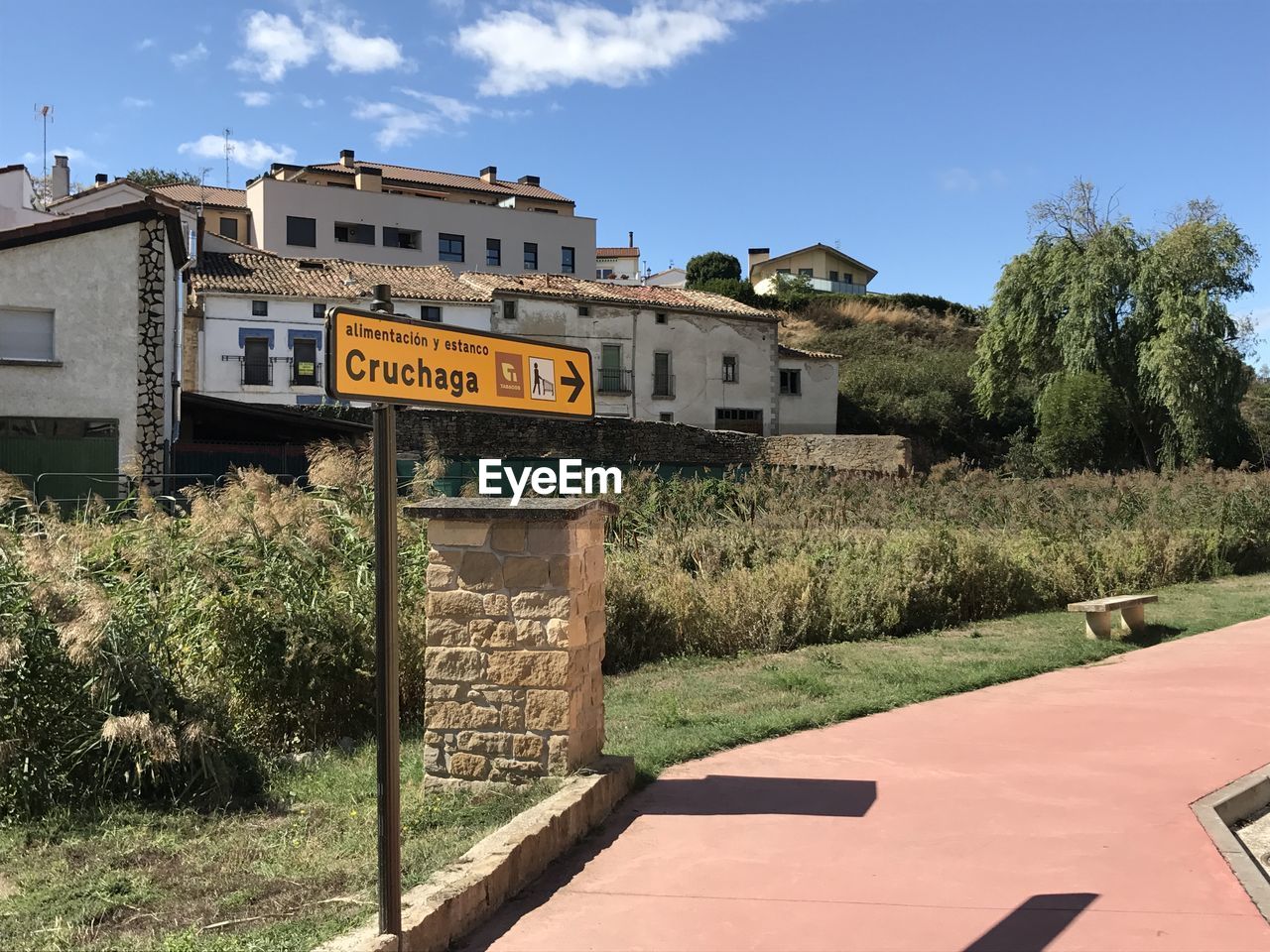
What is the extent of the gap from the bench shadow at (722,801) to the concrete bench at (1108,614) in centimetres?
624

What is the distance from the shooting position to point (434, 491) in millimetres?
11570

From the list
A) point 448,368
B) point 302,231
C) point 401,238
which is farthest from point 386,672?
point 401,238

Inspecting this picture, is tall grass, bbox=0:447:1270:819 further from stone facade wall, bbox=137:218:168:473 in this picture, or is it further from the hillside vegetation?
the hillside vegetation

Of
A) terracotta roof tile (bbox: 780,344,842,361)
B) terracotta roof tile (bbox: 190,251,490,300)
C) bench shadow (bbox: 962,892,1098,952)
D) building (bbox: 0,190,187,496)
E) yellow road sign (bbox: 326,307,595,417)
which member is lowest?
bench shadow (bbox: 962,892,1098,952)

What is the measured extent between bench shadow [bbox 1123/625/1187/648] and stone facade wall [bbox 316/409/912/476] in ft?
47.1

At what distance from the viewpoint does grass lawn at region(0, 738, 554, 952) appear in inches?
163

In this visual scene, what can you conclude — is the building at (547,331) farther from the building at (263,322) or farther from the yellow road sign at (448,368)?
the yellow road sign at (448,368)

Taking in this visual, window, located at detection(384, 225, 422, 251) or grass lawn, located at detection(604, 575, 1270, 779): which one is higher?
window, located at detection(384, 225, 422, 251)

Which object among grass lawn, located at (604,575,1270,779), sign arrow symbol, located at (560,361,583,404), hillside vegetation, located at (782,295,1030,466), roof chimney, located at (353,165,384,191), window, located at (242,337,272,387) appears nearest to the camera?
sign arrow symbol, located at (560,361,583,404)

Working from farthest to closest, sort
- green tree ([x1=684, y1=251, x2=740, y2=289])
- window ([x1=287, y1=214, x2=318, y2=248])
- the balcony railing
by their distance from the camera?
1. green tree ([x1=684, y1=251, x2=740, y2=289])
2. window ([x1=287, y1=214, x2=318, y2=248])
3. the balcony railing

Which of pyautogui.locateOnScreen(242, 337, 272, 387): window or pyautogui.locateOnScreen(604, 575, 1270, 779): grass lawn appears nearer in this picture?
pyautogui.locateOnScreen(604, 575, 1270, 779): grass lawn

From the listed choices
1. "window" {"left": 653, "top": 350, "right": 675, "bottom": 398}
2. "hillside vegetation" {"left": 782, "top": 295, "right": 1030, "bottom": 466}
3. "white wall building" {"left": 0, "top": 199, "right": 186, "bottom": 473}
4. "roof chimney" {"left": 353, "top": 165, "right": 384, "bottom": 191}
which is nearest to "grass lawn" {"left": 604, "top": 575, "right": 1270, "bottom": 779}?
"white wall building" {"left": 0, "top": 199, "right": 186, "bottom": 473}

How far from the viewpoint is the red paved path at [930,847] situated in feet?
14.3

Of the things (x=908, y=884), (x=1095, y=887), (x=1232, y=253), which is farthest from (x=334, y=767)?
(x=1232, y=253)
